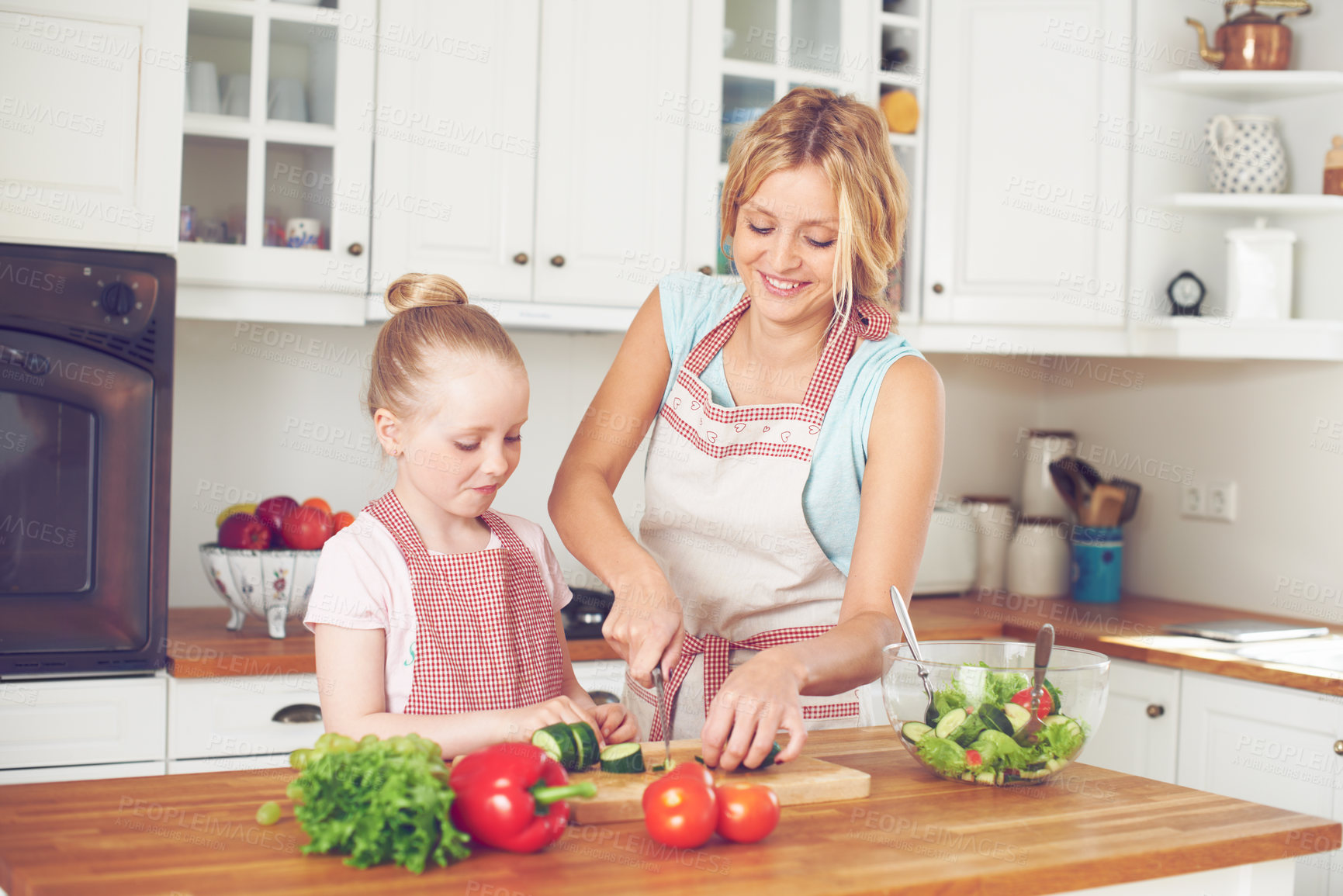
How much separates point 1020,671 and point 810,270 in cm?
53

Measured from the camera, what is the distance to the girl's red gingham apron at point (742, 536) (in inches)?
60.8

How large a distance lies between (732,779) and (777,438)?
0.53 m

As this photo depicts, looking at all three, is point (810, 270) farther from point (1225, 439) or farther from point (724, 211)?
point (1225, 439)

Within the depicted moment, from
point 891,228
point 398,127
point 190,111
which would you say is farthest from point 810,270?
point 190,111

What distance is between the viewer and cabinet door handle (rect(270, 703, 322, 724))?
2.14 metres

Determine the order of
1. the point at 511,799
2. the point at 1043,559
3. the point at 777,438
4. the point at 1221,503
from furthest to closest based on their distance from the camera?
the point at 1043,559
the point at 1221,503
the point at 777,438
the point at 511,799

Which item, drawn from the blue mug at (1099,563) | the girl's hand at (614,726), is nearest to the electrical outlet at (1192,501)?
the blue mug at (1099,563)

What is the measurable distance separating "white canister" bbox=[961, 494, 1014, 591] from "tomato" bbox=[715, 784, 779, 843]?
7.44 ft

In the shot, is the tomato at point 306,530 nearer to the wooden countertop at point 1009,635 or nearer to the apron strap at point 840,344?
the wooden countertop at point 1009,635

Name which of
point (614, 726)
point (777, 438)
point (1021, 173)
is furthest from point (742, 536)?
point (1021, 173)

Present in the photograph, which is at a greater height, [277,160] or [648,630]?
[277,160]

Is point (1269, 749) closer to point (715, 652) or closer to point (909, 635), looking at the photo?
point (715, 652)

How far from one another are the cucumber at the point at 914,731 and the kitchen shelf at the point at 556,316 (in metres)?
1.44

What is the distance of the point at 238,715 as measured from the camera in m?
2.11
